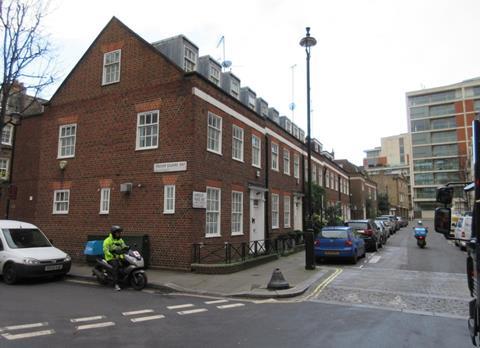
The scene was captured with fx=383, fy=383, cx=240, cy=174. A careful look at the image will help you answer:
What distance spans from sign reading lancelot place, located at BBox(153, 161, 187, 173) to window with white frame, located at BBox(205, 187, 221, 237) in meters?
1.51

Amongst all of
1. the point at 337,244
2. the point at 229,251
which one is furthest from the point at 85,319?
the point at 337,244

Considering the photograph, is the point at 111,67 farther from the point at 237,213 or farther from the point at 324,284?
the point at 324,284

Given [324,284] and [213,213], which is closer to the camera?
[324,284]

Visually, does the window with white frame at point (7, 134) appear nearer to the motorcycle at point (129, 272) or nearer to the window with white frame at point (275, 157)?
the window with white frame at point (275, 157)

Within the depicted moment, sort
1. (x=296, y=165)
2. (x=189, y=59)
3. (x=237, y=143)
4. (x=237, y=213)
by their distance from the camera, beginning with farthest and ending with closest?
1. (x=296, y=165)
2. (x=237, y=143)
3. (x=237, y=213)
4. (x=189, y=59)

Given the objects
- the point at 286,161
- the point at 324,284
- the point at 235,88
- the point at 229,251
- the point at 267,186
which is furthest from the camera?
the point at 286,161

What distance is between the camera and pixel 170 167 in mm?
14398

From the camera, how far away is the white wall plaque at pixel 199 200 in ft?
45.2

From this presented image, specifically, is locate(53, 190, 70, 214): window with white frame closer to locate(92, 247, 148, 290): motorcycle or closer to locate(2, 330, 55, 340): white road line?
locate(92, 247, 148, 290): motorcycle

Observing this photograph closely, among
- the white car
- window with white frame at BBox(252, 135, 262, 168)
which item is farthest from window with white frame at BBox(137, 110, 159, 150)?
window with white frame at BBox(252, 135, 262, 168)

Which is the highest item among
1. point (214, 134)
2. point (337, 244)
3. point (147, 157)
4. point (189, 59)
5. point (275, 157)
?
point (189, 59)

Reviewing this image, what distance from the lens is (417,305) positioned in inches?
349

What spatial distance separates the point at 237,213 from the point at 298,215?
9.72 meters

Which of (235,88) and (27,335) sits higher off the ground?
(235,88)
